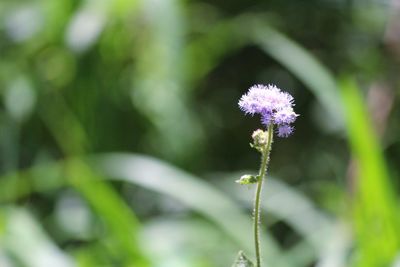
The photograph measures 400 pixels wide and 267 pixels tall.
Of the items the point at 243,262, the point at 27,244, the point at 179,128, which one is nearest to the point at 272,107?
the point at 243,262

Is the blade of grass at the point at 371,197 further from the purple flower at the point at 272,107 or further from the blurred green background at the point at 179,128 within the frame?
the purple flower at the point at 272,107

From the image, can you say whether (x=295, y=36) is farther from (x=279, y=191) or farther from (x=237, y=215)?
(x=237, y=215)

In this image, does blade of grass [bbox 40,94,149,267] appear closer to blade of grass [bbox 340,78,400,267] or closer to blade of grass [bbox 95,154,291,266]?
blade of grass [bbox 95,154,291,266]

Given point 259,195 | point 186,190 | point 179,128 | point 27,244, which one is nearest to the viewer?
point 259,195

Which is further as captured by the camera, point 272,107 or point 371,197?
point 371,197

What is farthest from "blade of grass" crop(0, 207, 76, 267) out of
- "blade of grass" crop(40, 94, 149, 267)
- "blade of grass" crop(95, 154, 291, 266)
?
"blade of grass" crop(95, 154, 291, 266)

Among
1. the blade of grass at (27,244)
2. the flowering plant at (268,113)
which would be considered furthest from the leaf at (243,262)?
the blade of grass at (27,244)

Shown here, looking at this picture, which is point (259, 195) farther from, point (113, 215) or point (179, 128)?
point (179, 128)
